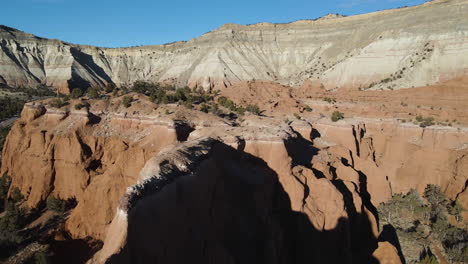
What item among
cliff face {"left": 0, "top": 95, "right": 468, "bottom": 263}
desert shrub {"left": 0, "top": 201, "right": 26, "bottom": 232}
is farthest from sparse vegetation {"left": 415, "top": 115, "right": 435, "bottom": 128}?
desert shrub {"left": 0, "top": 201, "right": 26, "bottom": 232}

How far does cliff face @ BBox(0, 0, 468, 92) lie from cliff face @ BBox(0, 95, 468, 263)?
27.7m

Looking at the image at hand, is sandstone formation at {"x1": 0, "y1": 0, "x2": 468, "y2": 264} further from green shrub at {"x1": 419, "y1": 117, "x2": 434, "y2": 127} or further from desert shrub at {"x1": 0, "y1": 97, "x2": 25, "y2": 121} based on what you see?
desert shrub at {"x1": 0, "y1": 97, "x2": 25, "y2": 121}

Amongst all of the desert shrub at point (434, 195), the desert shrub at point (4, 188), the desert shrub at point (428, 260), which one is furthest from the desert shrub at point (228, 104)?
the desert shrub at point (428, 260)

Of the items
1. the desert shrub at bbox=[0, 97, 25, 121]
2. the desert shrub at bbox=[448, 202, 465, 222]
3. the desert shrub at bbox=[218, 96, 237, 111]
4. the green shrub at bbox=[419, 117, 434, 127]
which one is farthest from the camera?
the desert shrub at bbox=[0, 97, 25, 121]

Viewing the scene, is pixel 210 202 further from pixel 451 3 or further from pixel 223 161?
pixel 451 3

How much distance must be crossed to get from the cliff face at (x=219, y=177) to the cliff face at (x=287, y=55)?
91.0ft

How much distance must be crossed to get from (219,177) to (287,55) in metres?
75.1

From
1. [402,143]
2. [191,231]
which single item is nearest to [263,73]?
[402,143]

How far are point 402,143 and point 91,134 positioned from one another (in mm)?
26304

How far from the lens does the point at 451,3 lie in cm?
5441

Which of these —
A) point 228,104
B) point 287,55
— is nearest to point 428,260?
point 228,104

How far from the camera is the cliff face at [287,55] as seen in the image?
51.5 meters

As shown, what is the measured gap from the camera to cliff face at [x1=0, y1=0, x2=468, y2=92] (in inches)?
2028

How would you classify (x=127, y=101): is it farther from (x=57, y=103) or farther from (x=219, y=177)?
(x=219, y=177)
